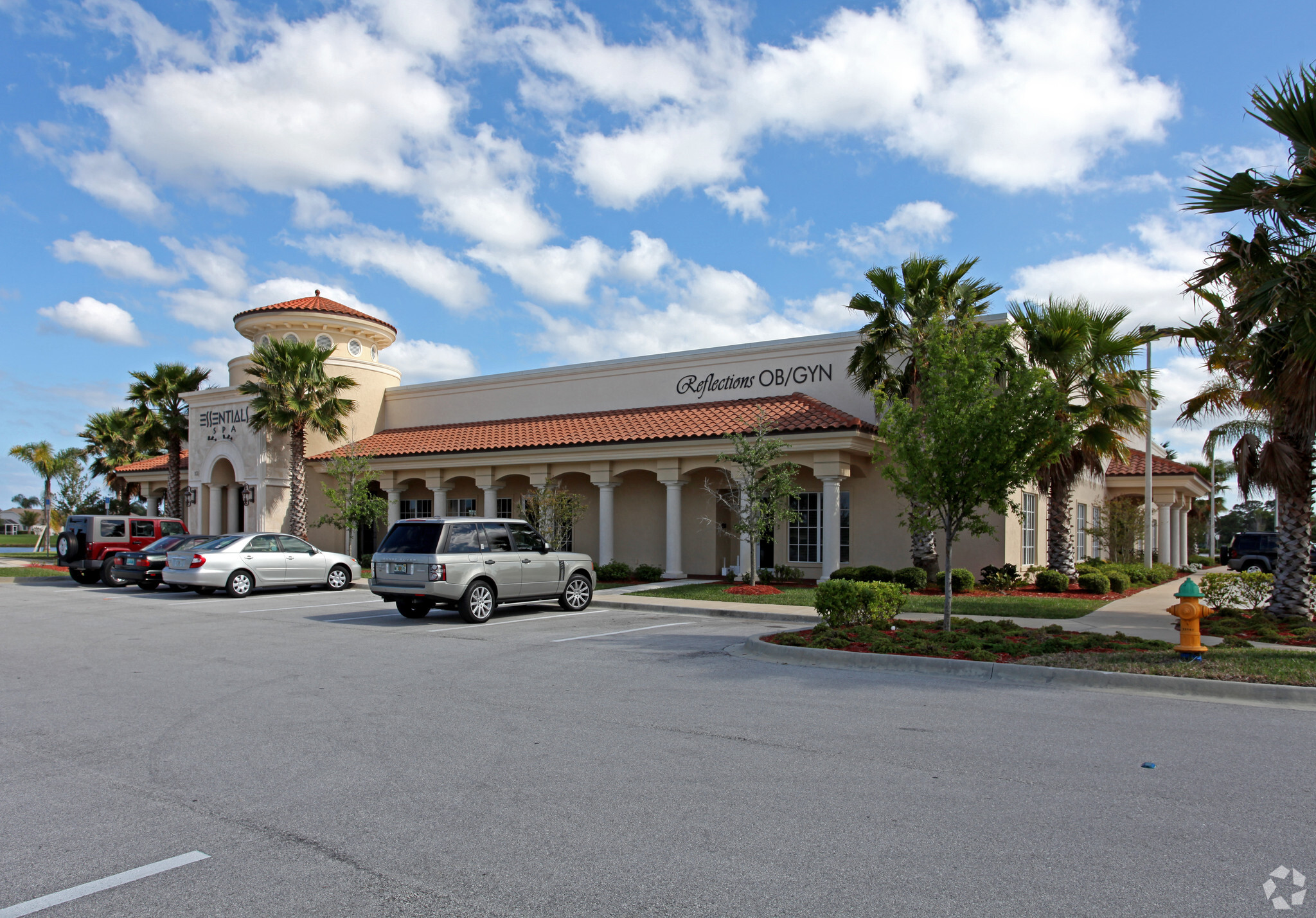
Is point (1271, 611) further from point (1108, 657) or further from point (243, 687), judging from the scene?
point (243, 687)

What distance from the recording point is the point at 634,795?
17.1ft

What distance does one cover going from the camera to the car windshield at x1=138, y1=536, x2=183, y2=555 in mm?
21578

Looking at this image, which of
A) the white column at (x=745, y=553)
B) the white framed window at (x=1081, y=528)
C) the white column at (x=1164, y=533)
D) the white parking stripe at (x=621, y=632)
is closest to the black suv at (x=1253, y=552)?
the white framed window at (x=1081, y=528)

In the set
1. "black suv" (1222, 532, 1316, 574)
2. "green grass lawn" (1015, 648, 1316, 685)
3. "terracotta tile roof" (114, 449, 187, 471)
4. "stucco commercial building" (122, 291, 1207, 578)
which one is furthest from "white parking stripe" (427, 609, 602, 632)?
"terracotta tile roof" (114, 449, 187, 471)

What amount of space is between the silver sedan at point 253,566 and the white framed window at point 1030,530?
17.7 metres

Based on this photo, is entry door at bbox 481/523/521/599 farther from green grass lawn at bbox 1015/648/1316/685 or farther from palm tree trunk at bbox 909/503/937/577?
palm tree trunk at bbox 909/503/937/577

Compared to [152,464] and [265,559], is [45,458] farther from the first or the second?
[265,559]

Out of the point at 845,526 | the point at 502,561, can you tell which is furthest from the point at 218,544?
the point at 845,526

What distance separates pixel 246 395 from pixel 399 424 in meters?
5.51

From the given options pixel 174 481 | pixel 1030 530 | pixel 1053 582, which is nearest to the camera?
pixel 1053 582

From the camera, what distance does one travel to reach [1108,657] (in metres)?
9.69

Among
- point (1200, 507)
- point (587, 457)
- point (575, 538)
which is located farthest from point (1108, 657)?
point (1200, 507)

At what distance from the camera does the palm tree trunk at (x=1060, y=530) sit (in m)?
21.0

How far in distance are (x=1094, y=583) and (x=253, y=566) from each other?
1894 cm
